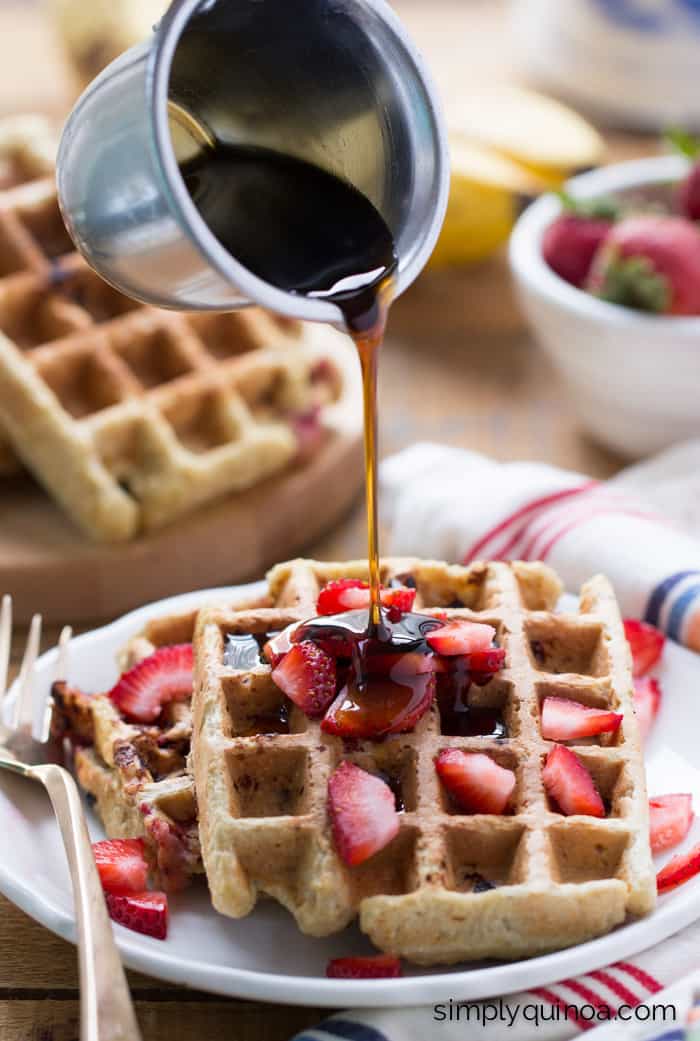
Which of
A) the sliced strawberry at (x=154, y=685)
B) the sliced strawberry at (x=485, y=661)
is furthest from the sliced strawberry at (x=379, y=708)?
the sliced strawberry at (x=154, y=685)

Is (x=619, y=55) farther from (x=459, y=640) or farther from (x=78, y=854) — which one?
(x=78, y=854)

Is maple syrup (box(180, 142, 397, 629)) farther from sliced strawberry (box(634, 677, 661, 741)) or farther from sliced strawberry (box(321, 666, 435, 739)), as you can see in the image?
sliced strawberry (box(634, 677, 661, 741))

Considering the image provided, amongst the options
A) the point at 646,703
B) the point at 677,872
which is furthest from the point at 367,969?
the point at 646,703

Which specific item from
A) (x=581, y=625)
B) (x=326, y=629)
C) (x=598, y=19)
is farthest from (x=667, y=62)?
(x=326, y=629)

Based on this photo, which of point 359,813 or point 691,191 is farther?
point 691,191

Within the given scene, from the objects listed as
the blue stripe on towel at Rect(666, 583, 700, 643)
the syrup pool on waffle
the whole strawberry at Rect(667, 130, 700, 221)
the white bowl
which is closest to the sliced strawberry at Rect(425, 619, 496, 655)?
the syrup pool on waffle

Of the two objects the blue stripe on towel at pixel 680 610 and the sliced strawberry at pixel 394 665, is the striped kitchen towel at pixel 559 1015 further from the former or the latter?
the blue stripe on towel at pixel 680 610
